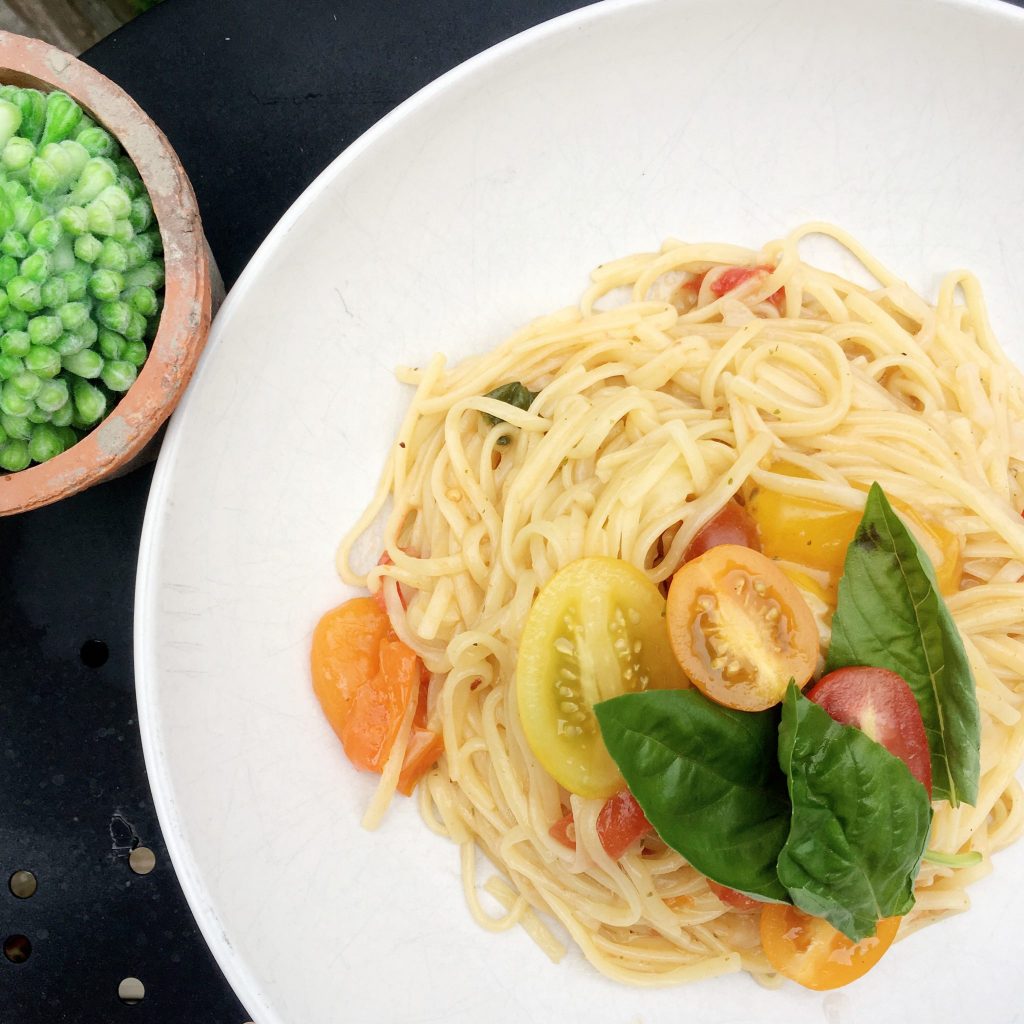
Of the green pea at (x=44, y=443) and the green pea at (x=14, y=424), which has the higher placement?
the green pea at (x=14, y=424)

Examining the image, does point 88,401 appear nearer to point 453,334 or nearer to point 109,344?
point 109,344

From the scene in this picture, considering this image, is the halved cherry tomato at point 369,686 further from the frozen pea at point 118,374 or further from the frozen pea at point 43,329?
the frozen pea at point 43,329

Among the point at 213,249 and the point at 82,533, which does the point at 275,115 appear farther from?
the point at 82,533

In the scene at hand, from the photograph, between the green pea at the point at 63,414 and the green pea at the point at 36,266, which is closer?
the green pea at the point at 36,266

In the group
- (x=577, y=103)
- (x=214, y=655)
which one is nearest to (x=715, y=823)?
(x=214, y=655)

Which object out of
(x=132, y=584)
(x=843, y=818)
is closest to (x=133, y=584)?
(x=132, y=584)

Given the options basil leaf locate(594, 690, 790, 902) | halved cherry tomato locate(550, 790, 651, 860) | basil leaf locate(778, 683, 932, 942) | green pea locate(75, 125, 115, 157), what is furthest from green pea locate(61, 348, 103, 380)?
basil leaf locate(778, 683, 932, 942)

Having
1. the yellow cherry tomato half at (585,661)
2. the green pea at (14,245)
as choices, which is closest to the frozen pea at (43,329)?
the green pea at (14,245)
